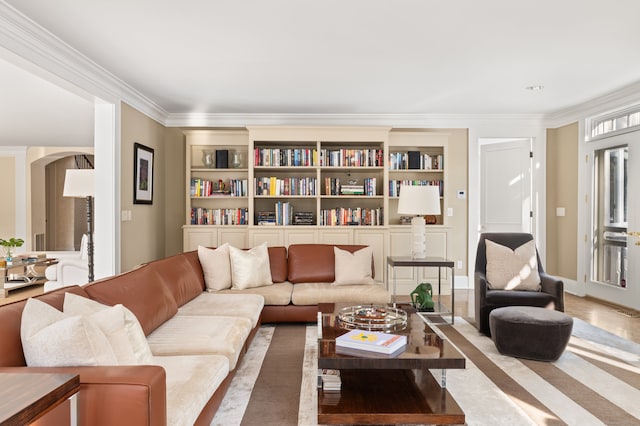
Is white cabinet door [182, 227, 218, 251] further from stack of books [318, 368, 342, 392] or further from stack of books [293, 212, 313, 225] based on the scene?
stack of books [318, 368, 342, 392]

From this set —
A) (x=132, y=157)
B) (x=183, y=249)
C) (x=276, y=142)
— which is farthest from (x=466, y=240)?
(x=132, y=157)

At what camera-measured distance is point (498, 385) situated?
2805 millimetres

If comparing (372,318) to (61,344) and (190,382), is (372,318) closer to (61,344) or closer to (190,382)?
(190,382)

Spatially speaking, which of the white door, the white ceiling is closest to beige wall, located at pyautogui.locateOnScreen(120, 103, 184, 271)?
the white ceiling

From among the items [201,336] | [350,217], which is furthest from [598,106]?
[201,336]

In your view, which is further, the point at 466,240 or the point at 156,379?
the point at 466,240

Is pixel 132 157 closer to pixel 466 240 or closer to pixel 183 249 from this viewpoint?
pixel 183 249

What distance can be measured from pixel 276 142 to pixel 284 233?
131 centimetres

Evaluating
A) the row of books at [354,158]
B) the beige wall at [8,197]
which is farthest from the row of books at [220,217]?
the beige wall at [8,197]

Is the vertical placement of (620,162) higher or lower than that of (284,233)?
higher

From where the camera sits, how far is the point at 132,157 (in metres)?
5.02

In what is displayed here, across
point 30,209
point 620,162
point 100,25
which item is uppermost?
point 100,25

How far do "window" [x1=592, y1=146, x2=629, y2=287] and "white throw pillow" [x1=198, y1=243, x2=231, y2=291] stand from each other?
4.63 m

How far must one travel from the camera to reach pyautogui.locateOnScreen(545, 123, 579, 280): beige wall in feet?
19.5
